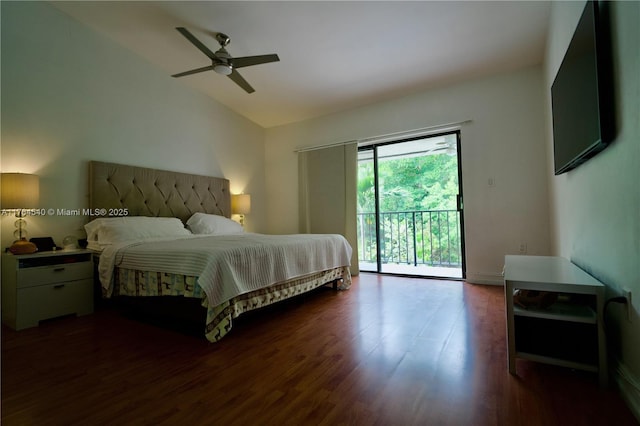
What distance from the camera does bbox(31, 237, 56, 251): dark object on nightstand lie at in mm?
2463

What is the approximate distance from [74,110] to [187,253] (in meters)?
2.11

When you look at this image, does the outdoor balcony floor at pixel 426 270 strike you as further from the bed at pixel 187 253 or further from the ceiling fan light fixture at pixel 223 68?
the ceiling fan light fixture at pixel 223 68

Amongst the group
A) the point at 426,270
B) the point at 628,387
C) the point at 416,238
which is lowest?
the point at 426,270

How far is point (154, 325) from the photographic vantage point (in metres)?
2.26

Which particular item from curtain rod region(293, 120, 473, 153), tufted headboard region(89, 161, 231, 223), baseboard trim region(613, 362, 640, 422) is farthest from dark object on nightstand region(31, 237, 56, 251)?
baseboard trim region(613, 362, 640, 422)

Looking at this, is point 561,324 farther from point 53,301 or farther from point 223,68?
point 53,301

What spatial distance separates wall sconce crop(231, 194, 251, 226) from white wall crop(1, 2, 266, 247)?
2.39 feet

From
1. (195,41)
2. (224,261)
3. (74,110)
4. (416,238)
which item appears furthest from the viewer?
(416,238)

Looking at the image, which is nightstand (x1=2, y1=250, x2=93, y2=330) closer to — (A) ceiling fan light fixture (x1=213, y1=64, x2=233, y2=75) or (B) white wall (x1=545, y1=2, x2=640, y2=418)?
(A) ceiling fan light fixture (x1=213, y1=64, x2=233, y2=75)

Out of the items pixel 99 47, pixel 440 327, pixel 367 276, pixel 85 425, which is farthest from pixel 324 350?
pixel 99 47

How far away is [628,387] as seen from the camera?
1.20 m

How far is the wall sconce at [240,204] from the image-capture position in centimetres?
448

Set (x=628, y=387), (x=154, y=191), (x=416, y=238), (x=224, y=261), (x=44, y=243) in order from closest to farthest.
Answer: (x=628, y=387) < (x=224, y=261) < (x=44, y=243) < (x=154, y=191) < (x=416, y=238)

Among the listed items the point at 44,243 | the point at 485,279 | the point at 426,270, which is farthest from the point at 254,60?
the point at 426,270
